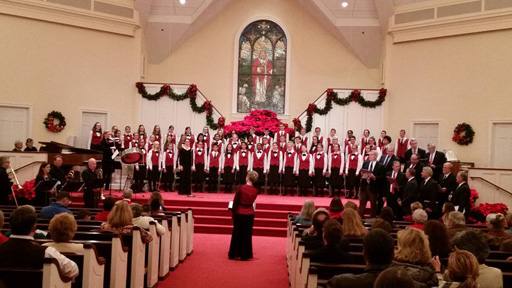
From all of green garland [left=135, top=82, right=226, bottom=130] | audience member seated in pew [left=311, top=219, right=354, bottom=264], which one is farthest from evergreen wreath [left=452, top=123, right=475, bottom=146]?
audience member seated in pew [left=311, top=219, right=354, bottom=264]

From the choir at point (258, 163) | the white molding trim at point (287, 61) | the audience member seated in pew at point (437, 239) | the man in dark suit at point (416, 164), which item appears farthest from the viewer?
the white molding trim at point (287, 61)

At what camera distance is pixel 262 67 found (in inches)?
785

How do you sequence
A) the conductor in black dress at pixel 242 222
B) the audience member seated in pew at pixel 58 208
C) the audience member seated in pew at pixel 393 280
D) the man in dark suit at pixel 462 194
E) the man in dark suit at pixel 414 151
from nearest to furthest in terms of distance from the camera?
the audience member seated in pew at pixel 393 280, the audience member seated in pew at pixel 58 208, the conductor in black dress at pixel 242 222, the man in dark suit at pixel 462 194, the man in dark suit at pixel 414 151

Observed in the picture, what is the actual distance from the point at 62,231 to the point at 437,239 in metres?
3.26

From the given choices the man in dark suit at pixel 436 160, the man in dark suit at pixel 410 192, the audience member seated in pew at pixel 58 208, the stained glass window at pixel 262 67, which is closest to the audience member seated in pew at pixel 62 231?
the audience member seated in pew at pixel 58 208

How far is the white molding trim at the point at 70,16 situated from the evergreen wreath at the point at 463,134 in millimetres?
10497

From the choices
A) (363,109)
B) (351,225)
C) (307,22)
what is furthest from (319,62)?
(351,225)

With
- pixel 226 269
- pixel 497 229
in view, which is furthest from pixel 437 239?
pixel 226 269

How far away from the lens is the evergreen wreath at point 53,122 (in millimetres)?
16156

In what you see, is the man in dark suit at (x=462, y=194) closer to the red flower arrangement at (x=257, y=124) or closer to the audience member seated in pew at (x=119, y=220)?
the audience member seated in pew at (x=119, y=220)

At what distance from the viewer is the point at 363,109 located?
1753cm

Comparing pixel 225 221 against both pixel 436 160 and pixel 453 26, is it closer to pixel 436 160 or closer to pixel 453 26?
pixel 436 160

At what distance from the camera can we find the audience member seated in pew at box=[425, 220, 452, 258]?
4.80 meters

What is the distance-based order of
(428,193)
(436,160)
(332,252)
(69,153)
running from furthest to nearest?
1. (436,160)
2. (69,153)
3. (428,193)
4. (332,252)
